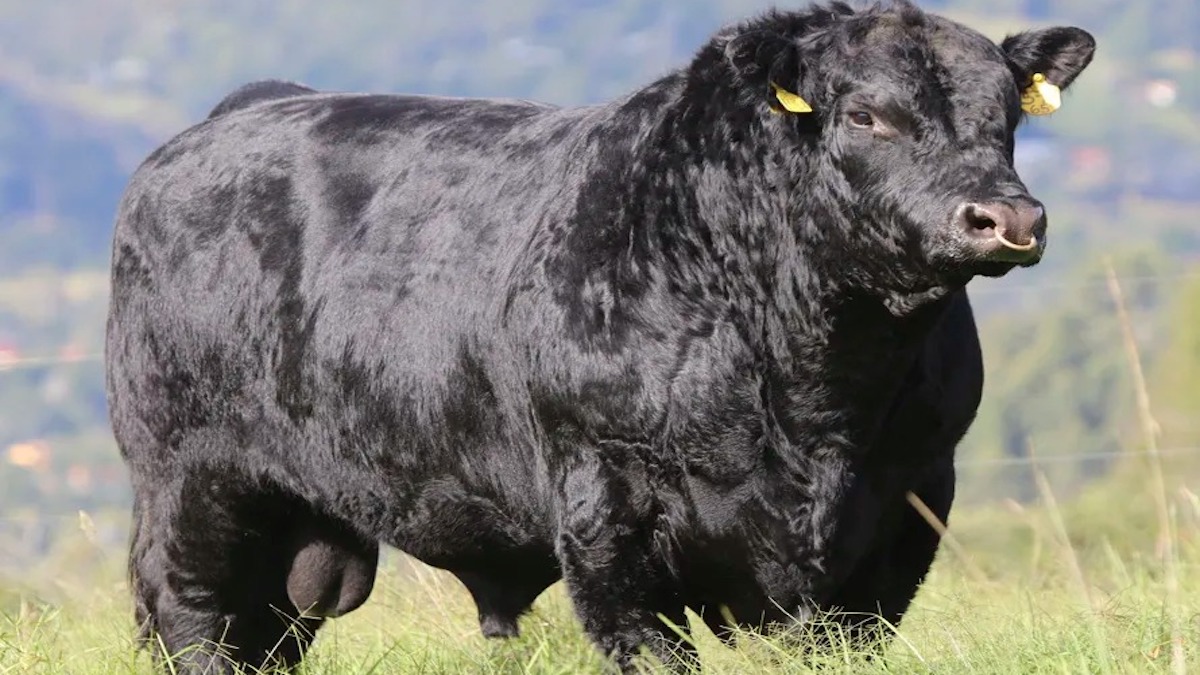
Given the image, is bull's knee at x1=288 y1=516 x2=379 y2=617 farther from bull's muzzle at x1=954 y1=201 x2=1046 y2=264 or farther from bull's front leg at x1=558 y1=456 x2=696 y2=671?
bull's muzzle at x1=954 y1=201 x2=1046 y2=264

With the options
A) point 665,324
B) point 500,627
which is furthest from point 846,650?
point 500,627

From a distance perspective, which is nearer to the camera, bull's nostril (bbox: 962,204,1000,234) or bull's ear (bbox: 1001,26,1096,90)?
bull's nostril (bbox: 962,204,1000,234)

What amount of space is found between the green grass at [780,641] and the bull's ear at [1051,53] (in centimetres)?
131

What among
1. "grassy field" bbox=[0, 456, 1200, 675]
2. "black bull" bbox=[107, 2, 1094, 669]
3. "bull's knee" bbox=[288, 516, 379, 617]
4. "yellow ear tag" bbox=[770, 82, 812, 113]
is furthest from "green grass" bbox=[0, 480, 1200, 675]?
"yellow ear tag" bbox=[770, 82, 812, 113]

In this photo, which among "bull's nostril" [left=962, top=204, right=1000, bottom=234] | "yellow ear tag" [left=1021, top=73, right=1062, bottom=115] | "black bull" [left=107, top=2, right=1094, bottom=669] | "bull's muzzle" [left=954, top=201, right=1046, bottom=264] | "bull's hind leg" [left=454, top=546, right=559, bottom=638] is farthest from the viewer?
"bull's hind leg" [left=454, top=546, right=559, bottom=638]

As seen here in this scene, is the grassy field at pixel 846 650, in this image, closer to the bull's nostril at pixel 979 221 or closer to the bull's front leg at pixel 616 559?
the bull's front leg at pixel 616 559

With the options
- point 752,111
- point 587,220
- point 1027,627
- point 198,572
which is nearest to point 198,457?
point 198,572

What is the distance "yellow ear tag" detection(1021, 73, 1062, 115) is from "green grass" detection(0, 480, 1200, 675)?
3.88ft

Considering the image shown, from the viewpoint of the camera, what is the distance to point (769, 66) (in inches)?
213

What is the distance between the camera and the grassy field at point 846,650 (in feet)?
14.7

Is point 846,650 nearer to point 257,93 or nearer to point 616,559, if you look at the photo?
point 616,559

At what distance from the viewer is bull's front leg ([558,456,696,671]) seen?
524 cm

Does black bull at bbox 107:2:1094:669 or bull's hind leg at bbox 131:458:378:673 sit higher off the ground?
black bull at bbox 107:2:1094:669

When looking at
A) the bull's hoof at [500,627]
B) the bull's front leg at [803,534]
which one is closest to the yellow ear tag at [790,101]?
the bull's front leg at [803,534]
